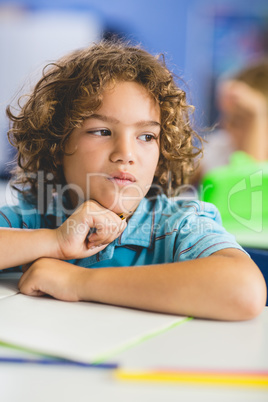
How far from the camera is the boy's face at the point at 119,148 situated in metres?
0.88

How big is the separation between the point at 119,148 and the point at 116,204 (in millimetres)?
108

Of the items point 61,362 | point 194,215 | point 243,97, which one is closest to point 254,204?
point 194,215

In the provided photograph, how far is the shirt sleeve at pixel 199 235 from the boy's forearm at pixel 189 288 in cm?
7

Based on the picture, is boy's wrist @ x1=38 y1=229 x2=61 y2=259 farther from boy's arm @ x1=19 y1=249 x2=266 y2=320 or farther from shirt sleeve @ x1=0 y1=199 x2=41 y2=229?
shirt sleeve @ x1=0 y1=199 x2=41 y2=229

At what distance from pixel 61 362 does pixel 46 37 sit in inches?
161

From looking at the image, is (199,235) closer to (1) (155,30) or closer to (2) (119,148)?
(2) (119,148)

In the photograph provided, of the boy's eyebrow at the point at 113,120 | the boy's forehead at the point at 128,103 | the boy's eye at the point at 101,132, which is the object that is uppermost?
the boy's forehead at the point at 128,103

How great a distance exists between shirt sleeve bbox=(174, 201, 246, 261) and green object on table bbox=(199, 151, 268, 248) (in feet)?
0.28

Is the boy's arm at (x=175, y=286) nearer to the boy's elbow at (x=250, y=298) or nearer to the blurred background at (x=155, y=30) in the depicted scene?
the boy's elbow at (x=250, y=298)

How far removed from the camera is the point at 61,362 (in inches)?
17.9

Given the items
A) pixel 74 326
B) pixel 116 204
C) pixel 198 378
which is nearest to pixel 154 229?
pixel 116 204

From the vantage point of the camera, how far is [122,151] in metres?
0.86

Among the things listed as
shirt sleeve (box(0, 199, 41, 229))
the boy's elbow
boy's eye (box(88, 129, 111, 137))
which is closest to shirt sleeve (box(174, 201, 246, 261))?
the boy's elbow

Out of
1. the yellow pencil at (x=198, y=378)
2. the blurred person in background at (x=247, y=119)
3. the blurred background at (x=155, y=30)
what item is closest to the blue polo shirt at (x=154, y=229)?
the yellow pencil at (x=198, y=378)
